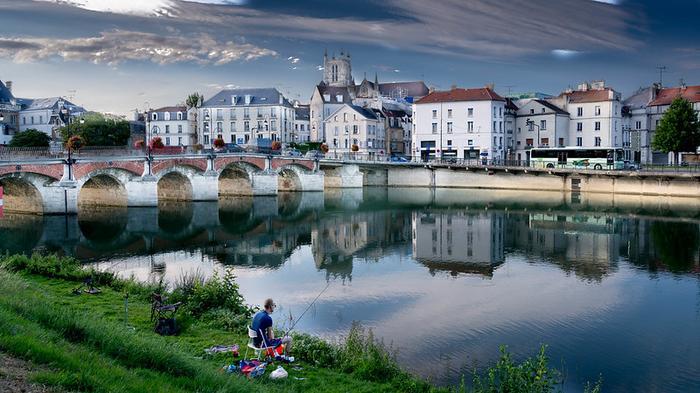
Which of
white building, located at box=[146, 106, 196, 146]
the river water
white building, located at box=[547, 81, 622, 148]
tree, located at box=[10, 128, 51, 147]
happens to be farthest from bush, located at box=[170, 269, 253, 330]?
white building, located at box=[146, 106, 196, 146]

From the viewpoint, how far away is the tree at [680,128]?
78938 millimetres

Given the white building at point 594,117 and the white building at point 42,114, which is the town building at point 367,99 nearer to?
the white building at point 594,117

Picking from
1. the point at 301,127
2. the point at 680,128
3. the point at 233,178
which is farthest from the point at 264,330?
the point at 301,127

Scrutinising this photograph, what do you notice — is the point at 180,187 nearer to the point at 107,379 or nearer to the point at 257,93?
the point at 257,93

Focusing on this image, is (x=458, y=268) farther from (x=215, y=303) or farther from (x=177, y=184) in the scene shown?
(x=177, y=184)

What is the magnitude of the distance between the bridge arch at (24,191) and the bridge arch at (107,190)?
19.2 ft

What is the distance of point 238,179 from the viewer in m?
74.6

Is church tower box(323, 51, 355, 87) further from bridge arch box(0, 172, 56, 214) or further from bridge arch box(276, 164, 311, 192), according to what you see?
bridge arch box(0, 172, 56, 214)

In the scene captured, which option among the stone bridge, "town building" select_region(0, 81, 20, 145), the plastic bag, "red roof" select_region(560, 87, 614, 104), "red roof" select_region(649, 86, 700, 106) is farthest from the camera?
"town building" select_region(0, 81, 20, 145)

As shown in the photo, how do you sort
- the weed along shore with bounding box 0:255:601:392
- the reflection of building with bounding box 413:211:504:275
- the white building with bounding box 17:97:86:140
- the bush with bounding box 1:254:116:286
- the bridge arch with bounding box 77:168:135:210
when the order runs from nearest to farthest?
the weed along shore with bounding box 0:255:601:392, the bush with bounding box 1:254:116:286, the reflection of building with bounding box 413:211:504:275, the bridge arch with bounding box 77:168:135:210, the white building with bounding box 17:97:86:140

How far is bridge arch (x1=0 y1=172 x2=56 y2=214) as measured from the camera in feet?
153

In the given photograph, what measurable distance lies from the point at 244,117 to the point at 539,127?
158 feet

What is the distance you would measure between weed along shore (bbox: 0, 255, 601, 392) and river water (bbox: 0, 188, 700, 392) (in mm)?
1765

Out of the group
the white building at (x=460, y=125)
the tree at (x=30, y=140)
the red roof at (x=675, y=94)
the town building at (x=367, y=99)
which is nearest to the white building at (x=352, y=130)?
the town building at (x=367, y=99)
